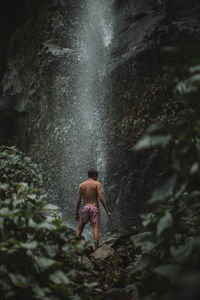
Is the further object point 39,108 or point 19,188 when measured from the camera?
point 39,108

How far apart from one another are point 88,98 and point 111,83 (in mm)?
1552

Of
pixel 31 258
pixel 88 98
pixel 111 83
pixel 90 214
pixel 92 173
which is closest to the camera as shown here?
pixel 31 258

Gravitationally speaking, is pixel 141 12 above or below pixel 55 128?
above

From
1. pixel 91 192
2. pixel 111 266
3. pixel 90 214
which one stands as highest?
pixel 91 192

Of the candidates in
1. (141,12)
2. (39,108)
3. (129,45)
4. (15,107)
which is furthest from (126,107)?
(15,107)

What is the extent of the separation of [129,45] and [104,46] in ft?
6.91

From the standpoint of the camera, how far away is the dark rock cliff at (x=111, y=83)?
25.7 feet

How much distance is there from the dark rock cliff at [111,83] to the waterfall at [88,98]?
354 mm

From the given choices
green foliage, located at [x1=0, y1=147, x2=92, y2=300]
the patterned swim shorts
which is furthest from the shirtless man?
green foliage, located at [x1=0, y1=147, x2=92, y2=300]

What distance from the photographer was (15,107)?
45.2 ft

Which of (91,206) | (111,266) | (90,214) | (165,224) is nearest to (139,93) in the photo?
(91,206)

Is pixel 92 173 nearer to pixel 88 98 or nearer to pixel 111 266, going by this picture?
pixel 111 266

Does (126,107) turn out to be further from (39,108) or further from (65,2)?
(65,2)

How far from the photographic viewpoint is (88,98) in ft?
36.9
